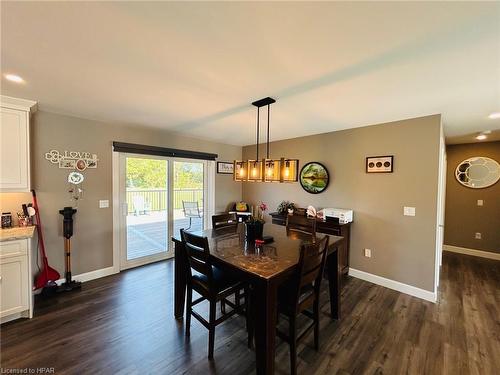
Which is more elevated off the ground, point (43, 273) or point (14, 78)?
point (14, 78)

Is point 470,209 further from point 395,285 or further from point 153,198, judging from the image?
point 153,198

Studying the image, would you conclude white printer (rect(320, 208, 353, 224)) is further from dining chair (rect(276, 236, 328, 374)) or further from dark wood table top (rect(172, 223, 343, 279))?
dining chair (rect(276, 236, 328, 374))

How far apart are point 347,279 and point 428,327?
1165mm

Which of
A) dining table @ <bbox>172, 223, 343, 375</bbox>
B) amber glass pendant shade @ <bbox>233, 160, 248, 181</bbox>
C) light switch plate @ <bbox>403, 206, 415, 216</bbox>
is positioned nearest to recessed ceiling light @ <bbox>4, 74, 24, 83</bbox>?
dining table @ <bbox>172, 223, 343, 375</bbox>

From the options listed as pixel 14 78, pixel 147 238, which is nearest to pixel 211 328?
pixel 147 238

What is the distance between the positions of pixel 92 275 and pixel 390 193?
4.64m

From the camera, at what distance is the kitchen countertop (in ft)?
7.06

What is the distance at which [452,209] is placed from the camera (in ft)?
15.6

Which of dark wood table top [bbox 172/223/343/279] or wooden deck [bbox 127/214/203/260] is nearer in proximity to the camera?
dark wood table top [bbox 172/223/343/279]

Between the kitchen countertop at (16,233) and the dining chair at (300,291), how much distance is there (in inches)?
106

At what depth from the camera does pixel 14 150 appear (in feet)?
7.78

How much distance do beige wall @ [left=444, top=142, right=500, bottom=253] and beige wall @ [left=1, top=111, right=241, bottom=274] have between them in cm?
631

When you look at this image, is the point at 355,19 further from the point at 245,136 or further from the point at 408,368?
the point at 245,136

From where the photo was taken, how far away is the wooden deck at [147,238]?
3.75 metres
